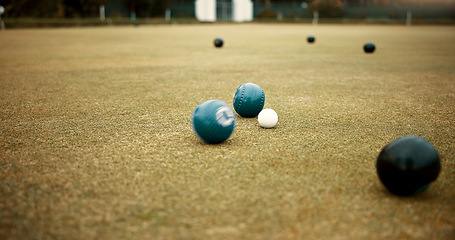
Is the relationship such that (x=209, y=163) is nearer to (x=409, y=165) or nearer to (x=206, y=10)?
(x=409, y=165)

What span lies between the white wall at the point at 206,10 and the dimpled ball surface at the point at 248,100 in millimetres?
39075

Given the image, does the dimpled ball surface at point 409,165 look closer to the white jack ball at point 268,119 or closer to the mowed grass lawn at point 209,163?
the mowed grass lawn at point 209,163

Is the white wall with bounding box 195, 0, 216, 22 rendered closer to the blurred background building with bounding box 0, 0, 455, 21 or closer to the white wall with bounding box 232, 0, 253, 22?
the blurred background building with bounding box 0, 0, 455, 21

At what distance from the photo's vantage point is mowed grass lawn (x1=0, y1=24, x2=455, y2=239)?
6.26 feet

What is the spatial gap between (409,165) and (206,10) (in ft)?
136

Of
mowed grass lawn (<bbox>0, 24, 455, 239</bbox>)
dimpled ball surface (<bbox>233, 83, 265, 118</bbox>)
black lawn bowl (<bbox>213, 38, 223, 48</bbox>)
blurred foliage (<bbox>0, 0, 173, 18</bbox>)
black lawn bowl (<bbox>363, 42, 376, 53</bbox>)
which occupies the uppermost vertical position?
blurred foliage (<bbox>0, 0, 173, 18</bbox>)

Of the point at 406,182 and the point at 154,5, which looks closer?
the point at 406,182

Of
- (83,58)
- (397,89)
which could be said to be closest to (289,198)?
(397,89)

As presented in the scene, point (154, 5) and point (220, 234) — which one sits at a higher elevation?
point (154, 5)

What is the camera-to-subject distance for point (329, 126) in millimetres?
3725

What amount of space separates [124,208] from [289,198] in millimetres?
1011

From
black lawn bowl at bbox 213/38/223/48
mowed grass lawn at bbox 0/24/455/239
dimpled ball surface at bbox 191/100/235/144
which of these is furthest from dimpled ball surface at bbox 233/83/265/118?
black lawn bowl at bbox 213/38/223/48

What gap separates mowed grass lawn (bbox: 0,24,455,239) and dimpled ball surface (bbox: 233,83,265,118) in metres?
0.16

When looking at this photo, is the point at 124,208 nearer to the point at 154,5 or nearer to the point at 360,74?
the point at 360,74
